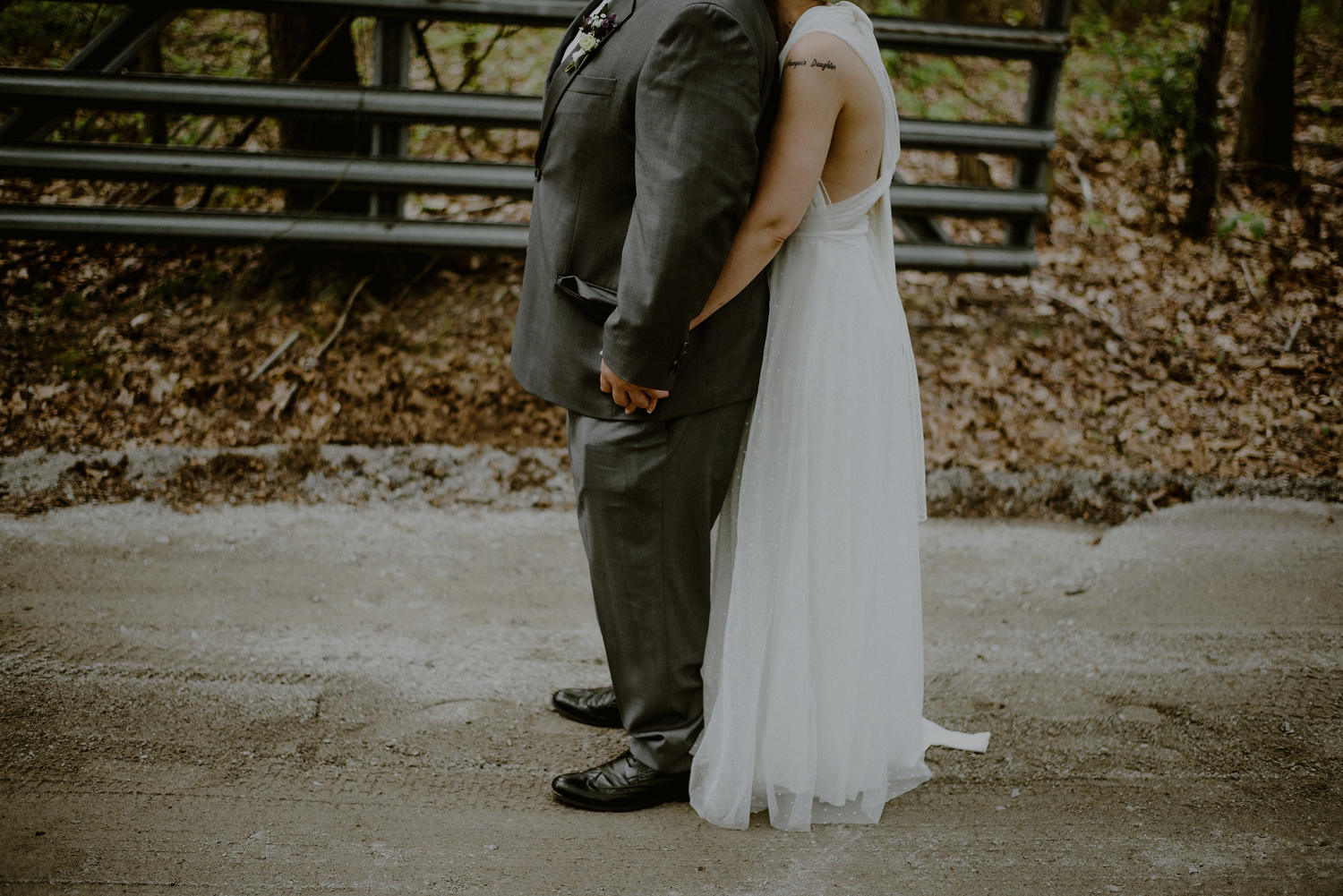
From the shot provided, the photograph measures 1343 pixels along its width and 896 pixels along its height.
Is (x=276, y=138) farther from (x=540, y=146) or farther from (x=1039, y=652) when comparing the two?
(x=1039, y=652)

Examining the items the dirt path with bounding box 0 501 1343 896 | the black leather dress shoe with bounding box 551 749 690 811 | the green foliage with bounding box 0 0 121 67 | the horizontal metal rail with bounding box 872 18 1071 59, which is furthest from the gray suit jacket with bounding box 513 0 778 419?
the green foliage with bounding box 0 0 121 67

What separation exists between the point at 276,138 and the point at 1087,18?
888 centimetres

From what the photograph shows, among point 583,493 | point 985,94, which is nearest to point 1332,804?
point 583,493

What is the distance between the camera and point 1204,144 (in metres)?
5.78

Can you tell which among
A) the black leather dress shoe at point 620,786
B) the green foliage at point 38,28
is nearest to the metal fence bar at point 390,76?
the green foliage at point 38,28

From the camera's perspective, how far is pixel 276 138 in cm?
573

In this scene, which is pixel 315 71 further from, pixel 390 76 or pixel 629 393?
pixel 629 393

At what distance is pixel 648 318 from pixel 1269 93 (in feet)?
21.1

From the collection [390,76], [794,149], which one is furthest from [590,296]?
[390,76]

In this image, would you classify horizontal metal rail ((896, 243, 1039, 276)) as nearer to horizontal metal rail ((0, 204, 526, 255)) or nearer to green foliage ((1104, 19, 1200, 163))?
green foliage ((1104, 19, 1200, 163))

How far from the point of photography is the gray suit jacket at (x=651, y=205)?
75.7 inches

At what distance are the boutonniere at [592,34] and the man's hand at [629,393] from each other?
0.72 m

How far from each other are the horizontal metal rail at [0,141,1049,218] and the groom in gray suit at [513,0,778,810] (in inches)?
91.5

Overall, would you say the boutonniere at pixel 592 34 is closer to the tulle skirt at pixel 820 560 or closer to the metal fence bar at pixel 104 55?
the tulle skirt at pixel 820 560
